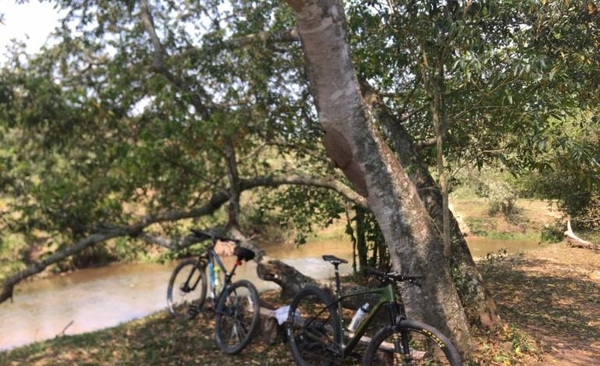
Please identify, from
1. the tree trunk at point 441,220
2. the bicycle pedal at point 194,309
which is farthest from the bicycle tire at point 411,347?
the bicycle pedal at point 194,309

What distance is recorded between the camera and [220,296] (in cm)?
538

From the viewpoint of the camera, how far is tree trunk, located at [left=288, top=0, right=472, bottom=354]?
369 cm

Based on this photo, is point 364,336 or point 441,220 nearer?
point 364,336

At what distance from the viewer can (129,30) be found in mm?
7086

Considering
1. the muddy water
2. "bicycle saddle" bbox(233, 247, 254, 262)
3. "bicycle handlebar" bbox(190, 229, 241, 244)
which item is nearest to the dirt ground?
"bicycle saddle" bbox(233, 247, 254, 262)

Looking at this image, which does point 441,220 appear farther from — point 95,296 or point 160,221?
point 95,296

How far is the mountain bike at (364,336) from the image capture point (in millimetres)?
3555

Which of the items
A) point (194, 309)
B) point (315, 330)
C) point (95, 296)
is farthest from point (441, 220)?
point (95, 296)

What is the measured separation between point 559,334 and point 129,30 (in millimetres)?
6614

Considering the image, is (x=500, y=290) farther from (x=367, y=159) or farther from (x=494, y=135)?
(x=367, y=159)

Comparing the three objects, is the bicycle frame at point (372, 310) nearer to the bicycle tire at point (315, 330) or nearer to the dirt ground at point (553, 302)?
the bicycle tire at point (315, 330)

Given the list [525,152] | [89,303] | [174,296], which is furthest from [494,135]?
[89,303]

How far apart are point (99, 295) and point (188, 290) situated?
31.9ft

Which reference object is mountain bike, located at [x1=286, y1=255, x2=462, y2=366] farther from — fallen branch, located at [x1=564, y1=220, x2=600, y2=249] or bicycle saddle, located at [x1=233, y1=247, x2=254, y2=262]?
fallen branch, located at [x1=564, y1=220, x2=600, y2=249]
